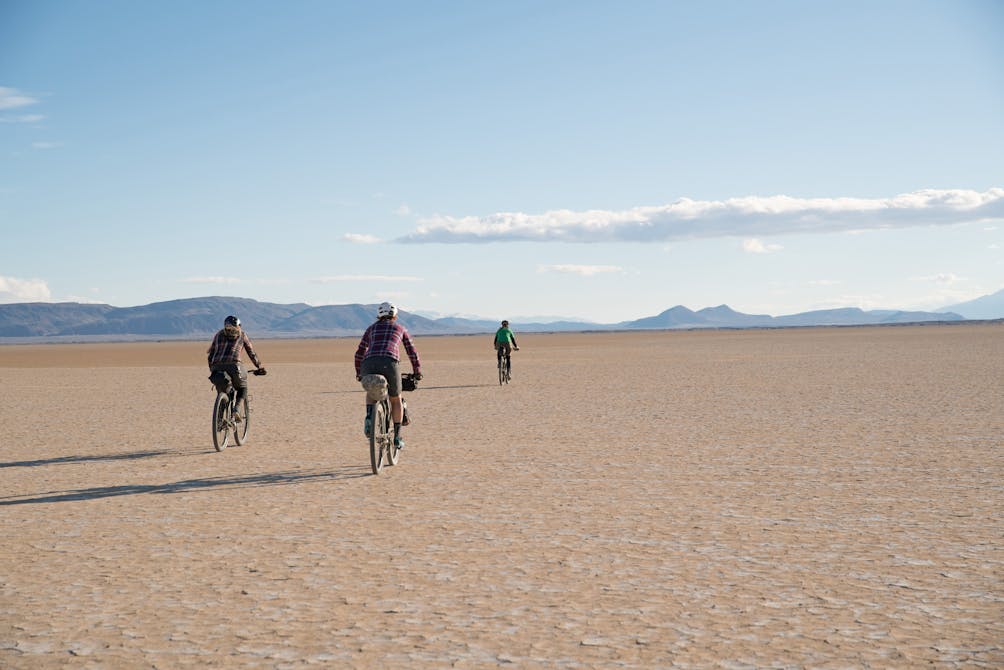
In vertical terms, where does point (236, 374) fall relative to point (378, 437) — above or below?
above

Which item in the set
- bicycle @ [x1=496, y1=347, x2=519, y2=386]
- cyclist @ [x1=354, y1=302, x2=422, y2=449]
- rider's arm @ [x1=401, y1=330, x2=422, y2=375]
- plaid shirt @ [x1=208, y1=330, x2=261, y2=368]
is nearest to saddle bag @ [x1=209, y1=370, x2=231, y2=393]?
plaid shirt @ [x1=208, y1=330, x2=261, y2=368]

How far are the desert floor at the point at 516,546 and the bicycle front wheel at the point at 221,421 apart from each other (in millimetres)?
384

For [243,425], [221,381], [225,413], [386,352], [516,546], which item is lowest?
[516,546]

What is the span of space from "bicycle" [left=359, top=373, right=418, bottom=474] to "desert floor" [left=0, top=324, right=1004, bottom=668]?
11.7 inches

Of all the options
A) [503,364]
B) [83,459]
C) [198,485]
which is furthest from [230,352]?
[503,364]

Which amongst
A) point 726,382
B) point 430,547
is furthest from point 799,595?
point 726,382

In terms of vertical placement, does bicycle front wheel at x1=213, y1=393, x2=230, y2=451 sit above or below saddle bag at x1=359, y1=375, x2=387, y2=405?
below

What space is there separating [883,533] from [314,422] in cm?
1150

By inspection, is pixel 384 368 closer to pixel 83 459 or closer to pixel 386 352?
pixel 386 352

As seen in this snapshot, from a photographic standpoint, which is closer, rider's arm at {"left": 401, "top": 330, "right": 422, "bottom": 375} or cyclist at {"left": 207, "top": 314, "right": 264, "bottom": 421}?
rider's arm at {"left": 401, "top": 330, "right": 422, "bottom": 375}

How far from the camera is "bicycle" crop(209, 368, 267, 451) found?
43.0 ft

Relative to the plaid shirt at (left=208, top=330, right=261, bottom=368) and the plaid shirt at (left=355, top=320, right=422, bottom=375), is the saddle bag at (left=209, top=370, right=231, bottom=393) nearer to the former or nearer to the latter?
the plaid shirt at (left=208, top=330, right=261, bottom=368)

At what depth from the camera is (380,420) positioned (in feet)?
36.8

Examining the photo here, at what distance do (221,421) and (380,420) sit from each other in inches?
129
